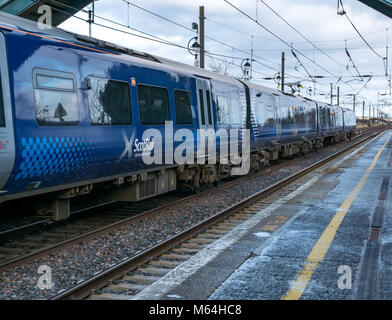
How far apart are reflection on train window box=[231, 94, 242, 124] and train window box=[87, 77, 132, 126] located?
19.0 ft

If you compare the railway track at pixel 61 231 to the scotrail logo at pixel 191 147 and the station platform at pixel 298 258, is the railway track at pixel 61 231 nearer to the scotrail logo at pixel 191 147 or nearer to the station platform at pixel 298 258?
the scotrail logo at pixel 191 147

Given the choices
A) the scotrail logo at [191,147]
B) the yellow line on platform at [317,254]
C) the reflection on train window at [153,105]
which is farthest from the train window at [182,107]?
the yellow line on platform at [317,254]

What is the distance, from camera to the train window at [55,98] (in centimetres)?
650

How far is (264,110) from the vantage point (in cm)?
1730

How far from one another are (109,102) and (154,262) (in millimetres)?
3069

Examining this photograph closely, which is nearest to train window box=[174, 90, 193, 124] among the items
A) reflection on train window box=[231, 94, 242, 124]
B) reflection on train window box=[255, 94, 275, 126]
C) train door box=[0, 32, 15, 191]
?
reflection on train window box=[231, 94, 242, 124]

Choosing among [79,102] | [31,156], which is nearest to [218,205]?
[79,102]

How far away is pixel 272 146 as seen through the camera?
742 inches

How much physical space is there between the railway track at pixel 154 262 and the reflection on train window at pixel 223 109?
352 centimetres

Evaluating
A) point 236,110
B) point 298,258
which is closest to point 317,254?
point 298,258

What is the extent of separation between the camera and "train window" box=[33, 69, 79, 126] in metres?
6.50

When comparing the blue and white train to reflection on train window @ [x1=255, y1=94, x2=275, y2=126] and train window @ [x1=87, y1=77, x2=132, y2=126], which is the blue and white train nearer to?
train window @ [x1=87, y1=77, x2=132, y2=126]
